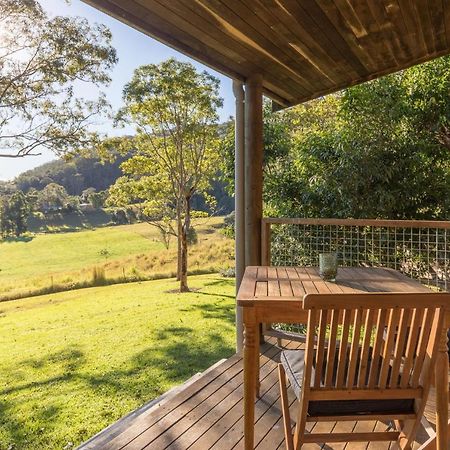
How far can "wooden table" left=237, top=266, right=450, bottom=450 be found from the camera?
1.54 meters

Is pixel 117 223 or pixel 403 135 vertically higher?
pixel 403 135

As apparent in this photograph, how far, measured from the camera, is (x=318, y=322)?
4.50ft

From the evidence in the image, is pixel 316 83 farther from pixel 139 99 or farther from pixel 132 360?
pixel 139 99

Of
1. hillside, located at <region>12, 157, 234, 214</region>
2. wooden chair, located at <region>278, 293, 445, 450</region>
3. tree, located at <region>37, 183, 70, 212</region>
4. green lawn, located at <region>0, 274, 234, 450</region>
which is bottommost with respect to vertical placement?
green lawn, located at <region>0, 274, 234, 450</region>

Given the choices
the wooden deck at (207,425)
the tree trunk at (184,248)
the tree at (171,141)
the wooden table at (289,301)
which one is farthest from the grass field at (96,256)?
the wooden table at (289,301)

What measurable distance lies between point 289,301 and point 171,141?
869 centimetres

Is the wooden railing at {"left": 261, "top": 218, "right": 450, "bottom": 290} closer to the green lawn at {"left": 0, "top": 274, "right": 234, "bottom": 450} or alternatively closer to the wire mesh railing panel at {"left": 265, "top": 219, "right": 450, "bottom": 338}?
the wire mesh railing panel at {"left": 265, "top": 219, "right": 450, "bottom": 338}

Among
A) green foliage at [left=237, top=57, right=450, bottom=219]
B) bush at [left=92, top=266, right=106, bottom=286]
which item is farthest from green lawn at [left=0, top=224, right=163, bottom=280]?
green foliage at [left=237, top=57, right=450, bottom=219]

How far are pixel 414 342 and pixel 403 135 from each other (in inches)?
170

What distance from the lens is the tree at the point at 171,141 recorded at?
895 centimetres

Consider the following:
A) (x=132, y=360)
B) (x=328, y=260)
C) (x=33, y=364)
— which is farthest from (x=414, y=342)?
(x=33, y=364)

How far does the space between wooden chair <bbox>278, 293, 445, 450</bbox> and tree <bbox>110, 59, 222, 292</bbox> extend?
8481mm

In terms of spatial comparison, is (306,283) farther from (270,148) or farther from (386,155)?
(270,148)

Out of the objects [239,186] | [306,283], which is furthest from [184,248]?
[306,283]
